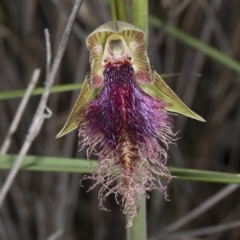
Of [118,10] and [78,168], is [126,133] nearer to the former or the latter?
[78,168]

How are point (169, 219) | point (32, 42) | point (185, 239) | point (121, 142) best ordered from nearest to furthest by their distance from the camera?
point (121, 142)
point (185, 239)
point (32, 42)
point (169, 219)

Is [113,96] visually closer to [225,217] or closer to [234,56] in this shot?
[234,56]

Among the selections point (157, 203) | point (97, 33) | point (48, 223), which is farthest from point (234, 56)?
point (97, 33)

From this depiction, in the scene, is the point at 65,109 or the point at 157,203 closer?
the point at 157,203

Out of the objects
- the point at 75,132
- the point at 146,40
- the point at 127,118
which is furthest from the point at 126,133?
the point at 75,132

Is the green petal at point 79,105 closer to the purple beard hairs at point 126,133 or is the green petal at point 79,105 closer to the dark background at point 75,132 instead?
the purple beard hairs at point 126,133
